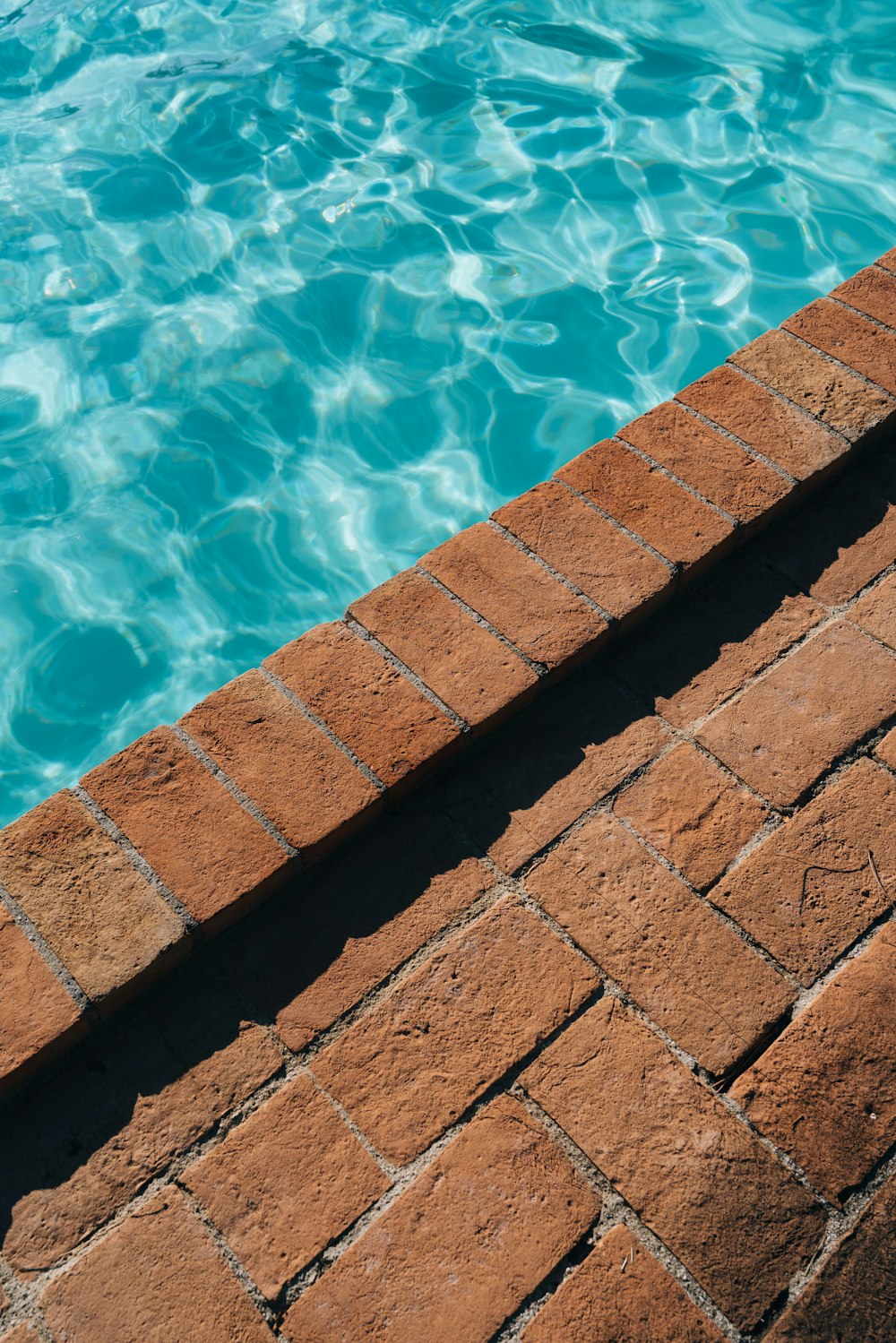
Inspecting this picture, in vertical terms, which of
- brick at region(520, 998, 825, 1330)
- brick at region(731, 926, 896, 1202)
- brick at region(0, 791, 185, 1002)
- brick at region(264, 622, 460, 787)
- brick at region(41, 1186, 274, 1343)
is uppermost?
brick at region(264, 622, 460, 787)

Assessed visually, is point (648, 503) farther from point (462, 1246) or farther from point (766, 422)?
point (462, 1246)

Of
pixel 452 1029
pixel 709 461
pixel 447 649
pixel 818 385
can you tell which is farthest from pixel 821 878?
pixel 818 385

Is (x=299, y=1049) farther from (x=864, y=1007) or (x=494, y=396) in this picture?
(x=494, y=396)

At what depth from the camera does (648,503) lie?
→ 2510mm

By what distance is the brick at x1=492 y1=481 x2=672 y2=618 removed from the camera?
2371 millimetres

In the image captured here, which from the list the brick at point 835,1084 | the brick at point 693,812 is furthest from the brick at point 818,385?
the brick at point 835,1084

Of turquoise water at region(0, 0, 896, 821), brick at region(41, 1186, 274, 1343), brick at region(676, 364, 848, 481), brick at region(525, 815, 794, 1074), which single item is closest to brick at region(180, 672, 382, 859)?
brick at region(525, 815, 794, 1074)

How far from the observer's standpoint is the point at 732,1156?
1795mm

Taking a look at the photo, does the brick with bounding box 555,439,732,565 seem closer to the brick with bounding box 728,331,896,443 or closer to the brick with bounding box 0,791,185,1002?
the brick with bounding box 728,331,896,443

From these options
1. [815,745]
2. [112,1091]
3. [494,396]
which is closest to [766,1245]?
[815,745]

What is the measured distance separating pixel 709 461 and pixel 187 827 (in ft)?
5.13

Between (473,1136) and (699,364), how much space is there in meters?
4.41

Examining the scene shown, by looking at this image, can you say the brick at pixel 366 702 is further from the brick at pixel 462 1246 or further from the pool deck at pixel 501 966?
the brick at pixel 462 1246

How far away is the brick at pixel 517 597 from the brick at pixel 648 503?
27 centimetres
